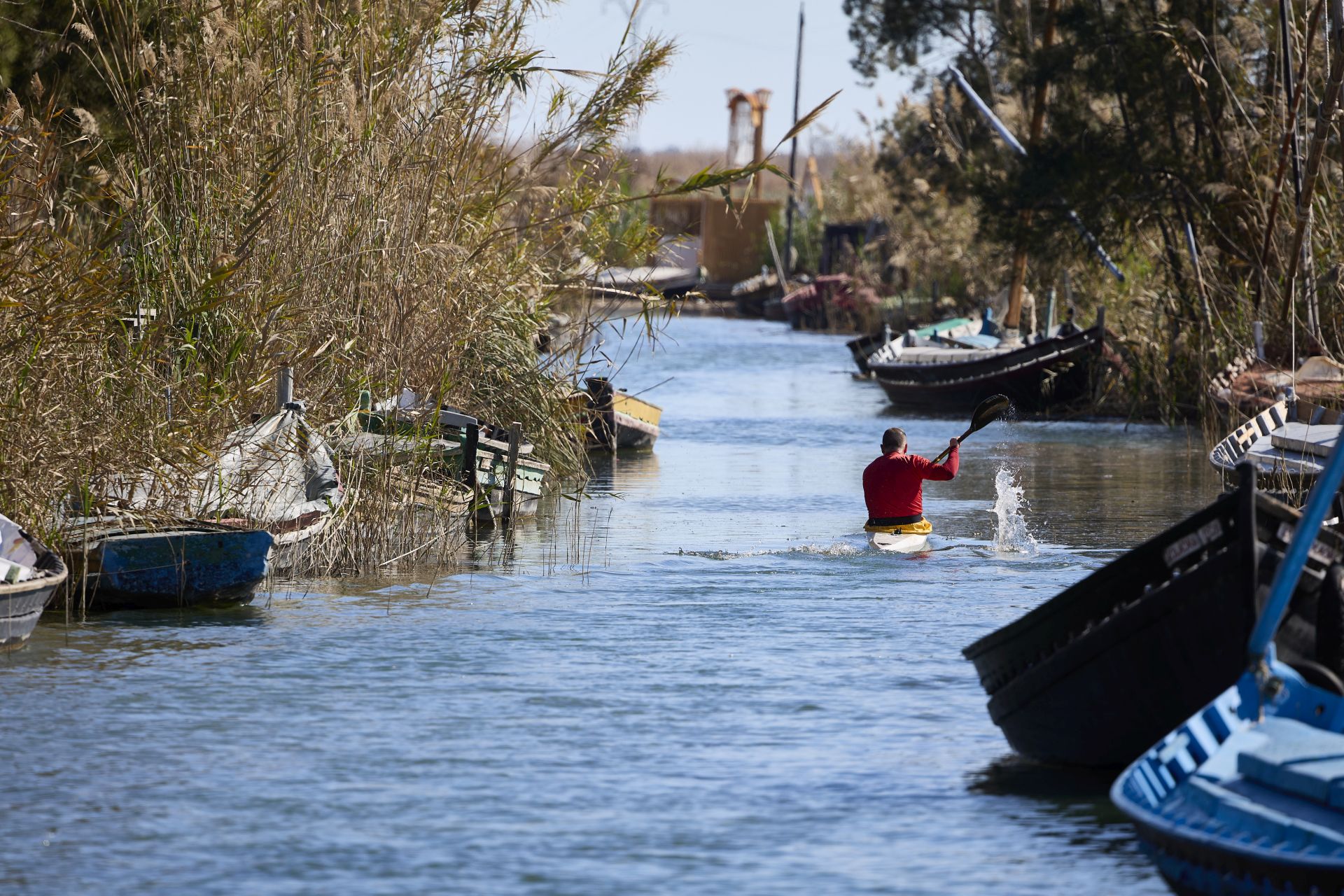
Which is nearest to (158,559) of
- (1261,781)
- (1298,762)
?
(1261,781)

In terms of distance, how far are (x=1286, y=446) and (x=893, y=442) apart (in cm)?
366

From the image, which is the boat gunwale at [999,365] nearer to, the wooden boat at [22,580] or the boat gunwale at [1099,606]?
the wooden boat at [22,580]

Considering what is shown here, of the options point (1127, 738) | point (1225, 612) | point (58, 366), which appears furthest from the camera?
point (58, 366)

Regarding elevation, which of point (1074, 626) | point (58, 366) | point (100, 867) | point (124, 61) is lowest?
point (100, 867)

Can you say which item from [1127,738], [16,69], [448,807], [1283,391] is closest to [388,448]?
[16,69]

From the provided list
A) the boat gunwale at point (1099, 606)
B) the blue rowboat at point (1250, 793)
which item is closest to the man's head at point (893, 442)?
the boat gunwale at point (1099, 606)

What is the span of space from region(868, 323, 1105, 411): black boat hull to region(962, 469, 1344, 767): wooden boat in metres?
22.5

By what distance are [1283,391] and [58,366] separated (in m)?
12.1

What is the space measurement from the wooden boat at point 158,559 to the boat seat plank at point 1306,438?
8314 millimetres

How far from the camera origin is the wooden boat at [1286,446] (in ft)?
52.0

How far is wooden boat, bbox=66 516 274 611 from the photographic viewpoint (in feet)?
39.7

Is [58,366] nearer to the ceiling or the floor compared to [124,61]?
nearer to the floor

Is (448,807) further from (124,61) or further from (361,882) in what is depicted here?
(124,61)

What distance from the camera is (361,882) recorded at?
23.7 feet
